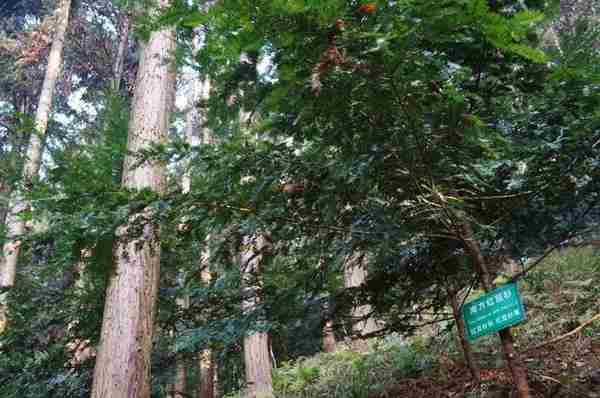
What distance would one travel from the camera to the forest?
1969 mm

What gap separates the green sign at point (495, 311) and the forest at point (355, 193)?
1cm

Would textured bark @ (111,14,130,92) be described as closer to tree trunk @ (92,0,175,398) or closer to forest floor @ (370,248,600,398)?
tree trunk @ (92,0,175,398)

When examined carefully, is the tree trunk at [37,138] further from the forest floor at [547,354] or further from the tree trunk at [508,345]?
the tree trunk at [508,345]

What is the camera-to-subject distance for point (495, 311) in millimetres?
2330

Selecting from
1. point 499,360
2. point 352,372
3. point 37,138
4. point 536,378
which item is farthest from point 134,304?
point 37,138

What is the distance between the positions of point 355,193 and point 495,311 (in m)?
1.17

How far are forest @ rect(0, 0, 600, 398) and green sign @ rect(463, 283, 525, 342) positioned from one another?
0.04 ft

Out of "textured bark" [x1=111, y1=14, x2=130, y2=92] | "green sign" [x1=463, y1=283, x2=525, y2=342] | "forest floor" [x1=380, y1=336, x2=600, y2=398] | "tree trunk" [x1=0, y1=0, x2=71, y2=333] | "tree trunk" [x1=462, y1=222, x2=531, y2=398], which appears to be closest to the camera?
"green sign" [x1=463, y1=283, x2=525, y2=342]

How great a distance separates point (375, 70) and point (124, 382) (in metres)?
3.83

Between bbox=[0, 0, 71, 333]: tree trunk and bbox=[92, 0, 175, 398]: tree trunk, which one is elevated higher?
bbox=[0, 0, 71, 333]: tree trunk

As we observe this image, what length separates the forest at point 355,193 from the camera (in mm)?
1969

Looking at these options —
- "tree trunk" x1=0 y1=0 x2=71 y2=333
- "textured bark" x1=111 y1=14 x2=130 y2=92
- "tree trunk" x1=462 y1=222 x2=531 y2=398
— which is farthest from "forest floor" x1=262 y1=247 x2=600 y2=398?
"textured bark" x1=111 y1=14 x2=130 y2=92

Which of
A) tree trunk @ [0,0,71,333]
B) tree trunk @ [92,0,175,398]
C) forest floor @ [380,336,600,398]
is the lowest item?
forest floor @ [380,336,600,398]

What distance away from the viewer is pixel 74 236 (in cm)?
249
